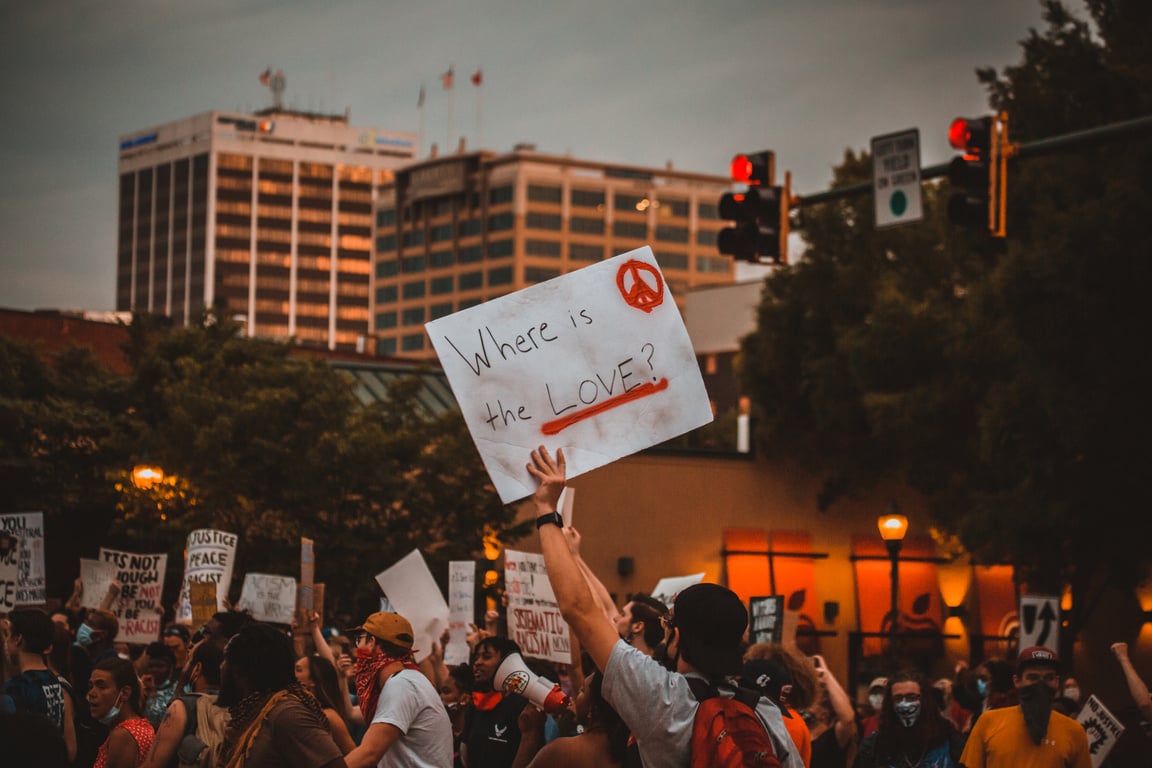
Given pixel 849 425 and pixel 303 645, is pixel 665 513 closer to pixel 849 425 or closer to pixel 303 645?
pixel 849 425

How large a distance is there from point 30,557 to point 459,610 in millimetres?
4557

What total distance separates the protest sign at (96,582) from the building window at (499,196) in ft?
490

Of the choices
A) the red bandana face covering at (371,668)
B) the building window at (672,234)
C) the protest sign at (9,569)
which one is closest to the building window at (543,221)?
the building window at (672,234)

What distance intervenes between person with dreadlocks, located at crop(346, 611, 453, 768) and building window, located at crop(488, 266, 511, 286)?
520 ft

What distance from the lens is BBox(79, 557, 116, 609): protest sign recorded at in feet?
58.0

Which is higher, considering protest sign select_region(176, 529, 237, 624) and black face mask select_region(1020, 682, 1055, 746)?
protest sign select_region(176, 529, 237, 624)

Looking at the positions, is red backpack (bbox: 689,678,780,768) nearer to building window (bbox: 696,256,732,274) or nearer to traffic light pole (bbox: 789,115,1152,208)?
traffic light pole (bbox: 789,115,1152,208)

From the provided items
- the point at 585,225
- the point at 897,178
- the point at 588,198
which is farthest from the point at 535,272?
the point at 897,178

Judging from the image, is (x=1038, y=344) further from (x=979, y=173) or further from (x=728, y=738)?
(x=728, y=738)

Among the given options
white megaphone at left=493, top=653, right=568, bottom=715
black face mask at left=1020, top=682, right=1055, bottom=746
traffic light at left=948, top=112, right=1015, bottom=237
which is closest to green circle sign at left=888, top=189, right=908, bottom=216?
traffic light at left=948, top=112, right=1015, bottom=237

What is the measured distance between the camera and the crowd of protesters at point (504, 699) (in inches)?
201

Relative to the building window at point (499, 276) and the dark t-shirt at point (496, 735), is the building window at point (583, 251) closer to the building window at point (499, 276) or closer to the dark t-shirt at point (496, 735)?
the building window at point (499, 276)

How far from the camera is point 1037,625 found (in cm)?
1557

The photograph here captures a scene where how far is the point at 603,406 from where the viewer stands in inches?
242
